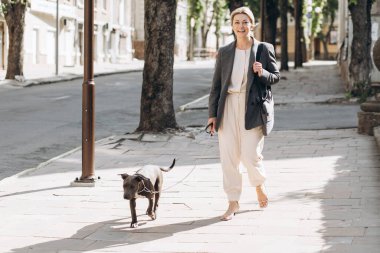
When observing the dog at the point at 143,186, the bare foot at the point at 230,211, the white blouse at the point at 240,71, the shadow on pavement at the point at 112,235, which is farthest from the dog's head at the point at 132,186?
the white blouse at the point at 240,71

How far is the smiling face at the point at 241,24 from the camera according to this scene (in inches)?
293

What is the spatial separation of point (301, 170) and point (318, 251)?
444 cm

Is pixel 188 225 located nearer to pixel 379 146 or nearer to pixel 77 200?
pixel 77 200

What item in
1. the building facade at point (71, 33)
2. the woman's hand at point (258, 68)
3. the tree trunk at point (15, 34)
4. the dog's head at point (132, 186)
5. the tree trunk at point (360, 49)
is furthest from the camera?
the building facade at point (71, 33)

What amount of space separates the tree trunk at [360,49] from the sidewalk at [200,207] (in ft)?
32.8

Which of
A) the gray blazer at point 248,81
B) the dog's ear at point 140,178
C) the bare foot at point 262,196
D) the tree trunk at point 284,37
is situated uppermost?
the tree trunk at point 284,37

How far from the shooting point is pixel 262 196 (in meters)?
7.90

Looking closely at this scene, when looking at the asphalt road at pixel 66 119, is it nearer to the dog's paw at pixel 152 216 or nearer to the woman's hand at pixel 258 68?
the dog's paw at pixel 152 216

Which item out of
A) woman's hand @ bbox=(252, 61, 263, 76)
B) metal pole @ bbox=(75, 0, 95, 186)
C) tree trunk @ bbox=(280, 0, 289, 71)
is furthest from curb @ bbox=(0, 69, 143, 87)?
woman's hand @ bbox=(252, 61, 263, 76)

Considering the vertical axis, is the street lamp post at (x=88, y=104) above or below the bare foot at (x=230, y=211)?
above

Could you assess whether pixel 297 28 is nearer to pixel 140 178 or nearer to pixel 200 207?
pixel 200 207

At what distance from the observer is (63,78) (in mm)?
35406

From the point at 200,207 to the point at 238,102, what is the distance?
117 cm

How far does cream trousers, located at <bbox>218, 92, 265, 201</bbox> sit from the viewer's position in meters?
7.57
